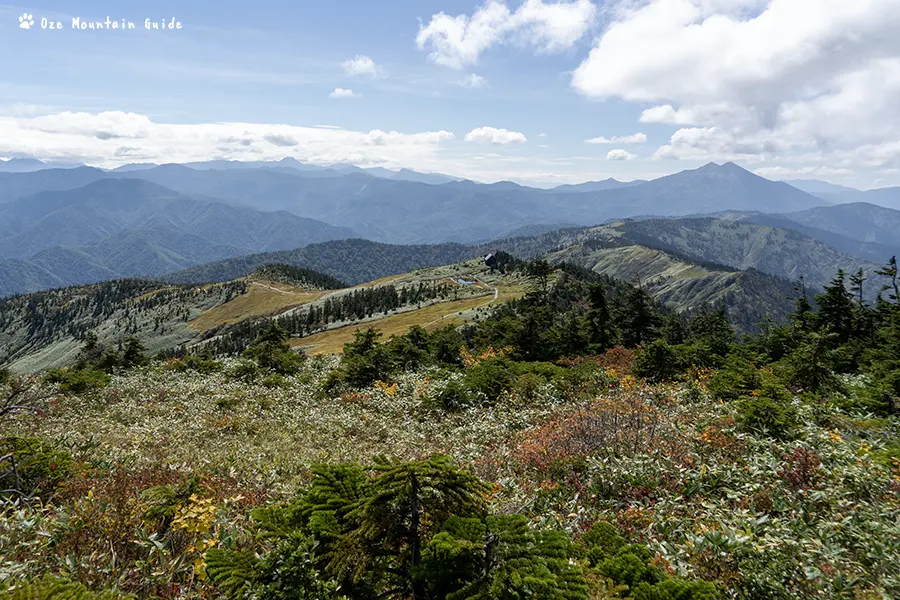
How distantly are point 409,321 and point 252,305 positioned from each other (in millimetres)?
94562

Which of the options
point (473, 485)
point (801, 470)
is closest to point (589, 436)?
point (801, 470)

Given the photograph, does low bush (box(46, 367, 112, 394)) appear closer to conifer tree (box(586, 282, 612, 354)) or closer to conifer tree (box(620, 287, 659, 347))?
conifer tree (box(586, 282, 612, 354))

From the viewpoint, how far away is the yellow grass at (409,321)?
87.1 metres

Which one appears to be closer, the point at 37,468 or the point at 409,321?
the point at 37,468

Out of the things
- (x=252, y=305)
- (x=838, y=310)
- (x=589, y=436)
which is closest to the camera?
(x=589, y=436)

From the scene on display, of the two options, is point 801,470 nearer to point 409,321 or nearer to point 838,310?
point 838,310

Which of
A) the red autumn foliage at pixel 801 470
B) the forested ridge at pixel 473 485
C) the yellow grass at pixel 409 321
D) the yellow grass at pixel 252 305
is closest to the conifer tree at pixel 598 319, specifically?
the forested ridge at pixel 473 485

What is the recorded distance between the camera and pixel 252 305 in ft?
549

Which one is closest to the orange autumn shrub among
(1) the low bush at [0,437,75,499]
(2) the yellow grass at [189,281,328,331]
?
(1) the low bush at [0,437,75,499]

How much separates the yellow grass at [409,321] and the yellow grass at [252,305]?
187 feet

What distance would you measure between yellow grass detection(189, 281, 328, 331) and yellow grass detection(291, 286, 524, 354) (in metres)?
57.0

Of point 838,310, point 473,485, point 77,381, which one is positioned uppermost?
point 473,485

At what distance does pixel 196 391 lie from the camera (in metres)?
22.8

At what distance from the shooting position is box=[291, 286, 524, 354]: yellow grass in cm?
8712
